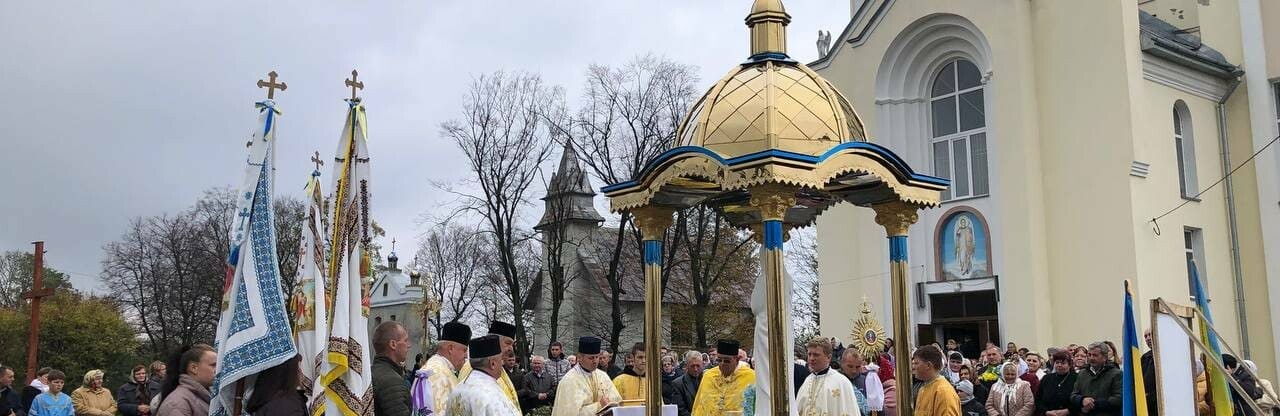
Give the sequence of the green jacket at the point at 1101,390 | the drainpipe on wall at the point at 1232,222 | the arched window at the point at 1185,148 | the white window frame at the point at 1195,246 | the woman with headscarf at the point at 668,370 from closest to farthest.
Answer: the green jacket at the point at 1101,390 < the woman with headscarf at the point at 668,370 < the white window frame at the point at 1195,246 < the drainpipe on wall at the point at 1232,222 < the arched window at the point at 1185,148

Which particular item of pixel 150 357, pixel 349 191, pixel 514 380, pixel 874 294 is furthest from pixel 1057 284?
pixel 150 357

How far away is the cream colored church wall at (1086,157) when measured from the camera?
20.8m

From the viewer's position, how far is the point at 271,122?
260 inches

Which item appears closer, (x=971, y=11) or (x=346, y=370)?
(x=346, y=370)

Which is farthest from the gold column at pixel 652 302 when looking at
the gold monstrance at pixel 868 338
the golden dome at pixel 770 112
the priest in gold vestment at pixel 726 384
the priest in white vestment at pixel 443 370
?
the gold monstrance at pixel 868 338

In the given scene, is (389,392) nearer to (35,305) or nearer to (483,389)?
(483,389)

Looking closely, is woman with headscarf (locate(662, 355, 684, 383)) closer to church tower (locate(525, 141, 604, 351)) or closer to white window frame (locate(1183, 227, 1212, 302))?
white window frame (locate(1183, 227, 1212, 302))

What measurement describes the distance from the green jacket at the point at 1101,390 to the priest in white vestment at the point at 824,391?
9.86 ft

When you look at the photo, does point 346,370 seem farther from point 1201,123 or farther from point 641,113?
point 641,113

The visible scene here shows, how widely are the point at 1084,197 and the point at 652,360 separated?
1468cm

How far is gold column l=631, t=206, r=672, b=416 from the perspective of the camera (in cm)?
959

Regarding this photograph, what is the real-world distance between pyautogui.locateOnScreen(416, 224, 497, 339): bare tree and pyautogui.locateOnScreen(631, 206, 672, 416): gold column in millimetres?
37973

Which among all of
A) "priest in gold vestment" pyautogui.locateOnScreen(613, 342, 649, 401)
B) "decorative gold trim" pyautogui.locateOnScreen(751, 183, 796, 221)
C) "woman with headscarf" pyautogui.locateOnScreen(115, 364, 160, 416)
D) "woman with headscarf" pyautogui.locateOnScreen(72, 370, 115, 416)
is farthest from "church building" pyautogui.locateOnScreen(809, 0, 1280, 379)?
"woman with headscarf" pyautogui.locateOnScreen(72, 370, 115, 416)

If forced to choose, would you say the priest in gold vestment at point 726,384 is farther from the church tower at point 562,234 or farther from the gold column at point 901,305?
the church tower at point 562,234
